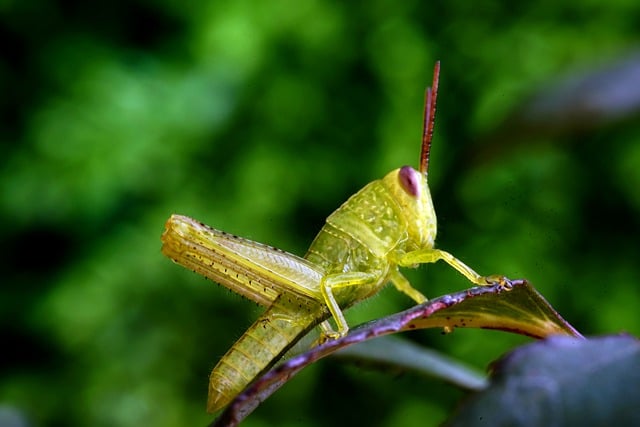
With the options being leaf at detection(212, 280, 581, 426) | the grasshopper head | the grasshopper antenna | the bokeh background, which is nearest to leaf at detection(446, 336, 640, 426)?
leaf at detection(212, 280, 581, 426)

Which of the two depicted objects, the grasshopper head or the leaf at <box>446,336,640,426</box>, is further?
the grasshopper head

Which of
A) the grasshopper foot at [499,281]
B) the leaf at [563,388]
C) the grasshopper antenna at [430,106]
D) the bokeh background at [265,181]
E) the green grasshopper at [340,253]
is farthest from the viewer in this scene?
the bokeh background at [265,181]

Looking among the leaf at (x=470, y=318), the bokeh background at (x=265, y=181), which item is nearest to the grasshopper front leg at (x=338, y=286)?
the leaf at (x=470, y=318)

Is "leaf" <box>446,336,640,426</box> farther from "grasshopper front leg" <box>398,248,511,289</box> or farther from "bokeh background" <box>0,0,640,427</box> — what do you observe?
"bokeh background" <box>0,0,640,427</box>

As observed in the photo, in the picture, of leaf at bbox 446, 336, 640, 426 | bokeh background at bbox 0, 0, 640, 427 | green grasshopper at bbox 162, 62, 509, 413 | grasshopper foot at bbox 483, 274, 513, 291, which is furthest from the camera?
bokeh background at bbox 0, 0, 640, 427

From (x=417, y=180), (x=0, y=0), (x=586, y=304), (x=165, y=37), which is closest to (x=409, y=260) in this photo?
(x=417, y=180)

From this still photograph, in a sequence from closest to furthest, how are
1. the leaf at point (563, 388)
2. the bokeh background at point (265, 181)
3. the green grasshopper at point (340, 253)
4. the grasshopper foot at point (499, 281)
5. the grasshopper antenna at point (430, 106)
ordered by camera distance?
the leaf at point (563, 388) → the grasshopper foot at point (499, 281) → the grasshopper antenna at point (430, 106) → the green grasshopper at point (340, 253) → the bokeh background at point (265, 181)

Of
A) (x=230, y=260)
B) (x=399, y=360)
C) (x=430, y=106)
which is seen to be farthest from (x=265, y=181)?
(x=399, y=360)

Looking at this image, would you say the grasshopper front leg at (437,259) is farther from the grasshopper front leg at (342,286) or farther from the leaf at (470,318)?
the leaf at (470,318)
